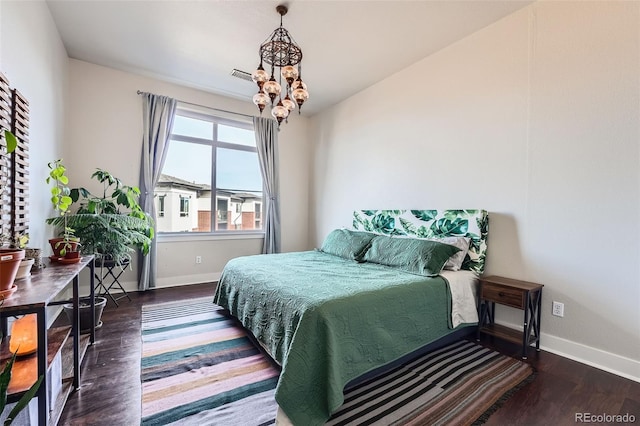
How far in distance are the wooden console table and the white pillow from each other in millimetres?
2756

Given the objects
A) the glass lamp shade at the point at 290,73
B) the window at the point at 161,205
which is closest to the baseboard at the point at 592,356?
the glass lamp shade at the point at 290,73

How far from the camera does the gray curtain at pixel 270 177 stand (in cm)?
477

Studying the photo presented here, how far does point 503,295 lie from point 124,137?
4775 millimetres

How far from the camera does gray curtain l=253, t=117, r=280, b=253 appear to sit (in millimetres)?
4770

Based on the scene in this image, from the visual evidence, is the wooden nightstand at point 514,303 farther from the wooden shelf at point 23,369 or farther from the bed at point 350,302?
the wooden shelf at point 23,369

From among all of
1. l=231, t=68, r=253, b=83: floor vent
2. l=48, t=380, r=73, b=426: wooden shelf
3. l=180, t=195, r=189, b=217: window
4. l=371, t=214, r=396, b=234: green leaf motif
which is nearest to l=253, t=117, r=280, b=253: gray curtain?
l=231, t=68, r=253, b=83: floor vent

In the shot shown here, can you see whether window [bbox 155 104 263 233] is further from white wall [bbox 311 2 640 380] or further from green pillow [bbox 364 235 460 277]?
white wall [bbox 311 2 640 380]

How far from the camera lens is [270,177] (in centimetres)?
487

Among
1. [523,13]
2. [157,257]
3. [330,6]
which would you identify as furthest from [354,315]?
[157,257]

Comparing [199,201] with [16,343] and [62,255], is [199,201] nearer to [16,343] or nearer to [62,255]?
[62,255]

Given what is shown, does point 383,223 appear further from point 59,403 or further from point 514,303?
point 59,403

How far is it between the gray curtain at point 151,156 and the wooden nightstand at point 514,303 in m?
3.99

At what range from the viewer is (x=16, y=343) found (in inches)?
55.4

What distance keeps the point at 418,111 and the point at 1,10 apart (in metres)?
3.58
